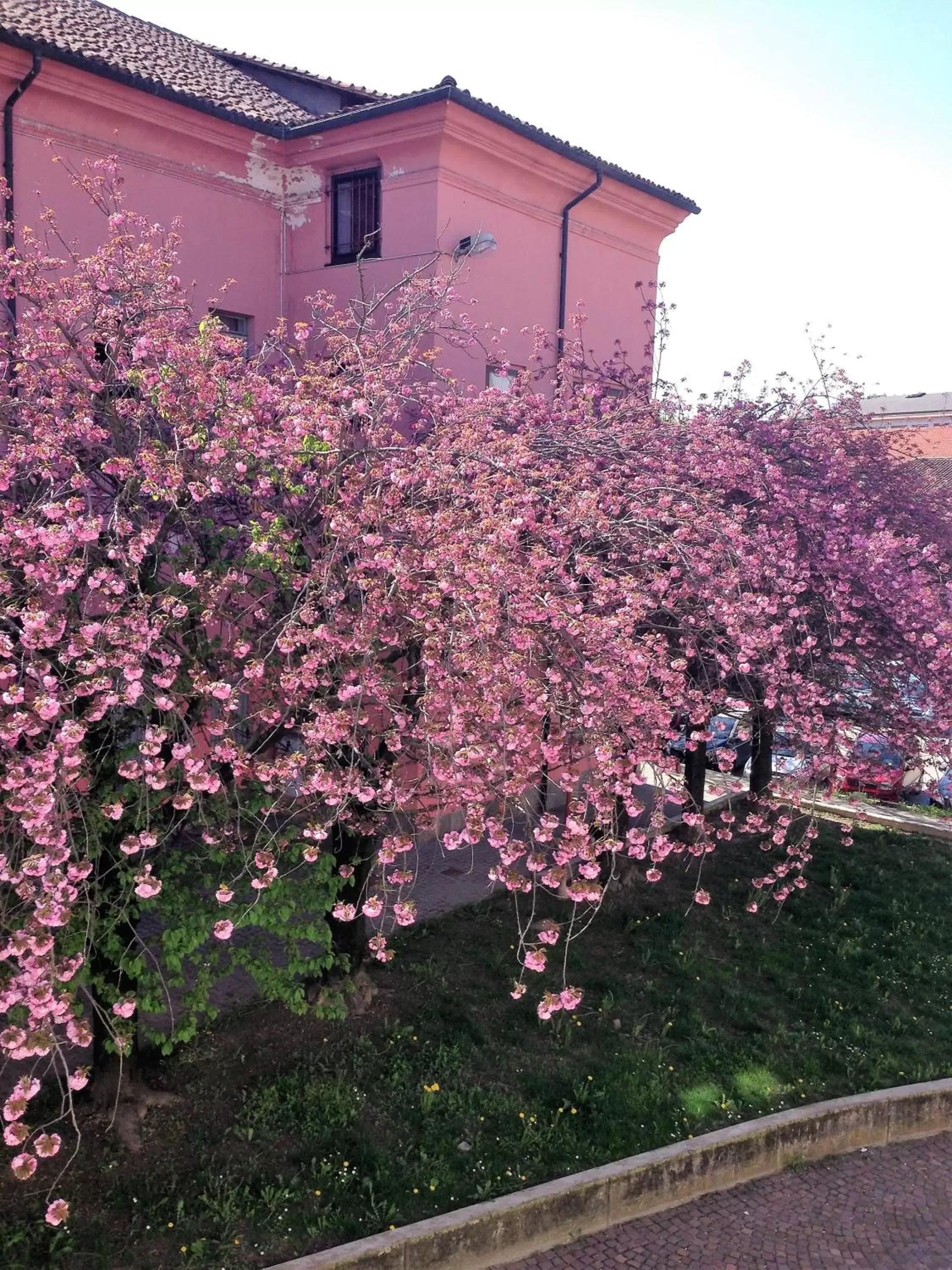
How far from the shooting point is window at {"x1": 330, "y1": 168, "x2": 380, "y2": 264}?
11.0 m

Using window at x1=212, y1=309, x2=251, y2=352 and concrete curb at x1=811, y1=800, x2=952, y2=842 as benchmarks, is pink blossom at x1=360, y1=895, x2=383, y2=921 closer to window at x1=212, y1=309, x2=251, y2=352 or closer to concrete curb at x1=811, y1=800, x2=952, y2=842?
window at x1=212, y1=309, x2=251, y2=352

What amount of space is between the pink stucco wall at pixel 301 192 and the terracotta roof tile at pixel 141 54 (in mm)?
211

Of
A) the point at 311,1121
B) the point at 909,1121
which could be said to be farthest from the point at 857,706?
the point at 311,1121

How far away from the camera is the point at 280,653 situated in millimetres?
5086

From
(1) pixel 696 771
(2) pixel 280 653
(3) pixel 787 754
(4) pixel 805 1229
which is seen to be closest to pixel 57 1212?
(2) pixel 280 653

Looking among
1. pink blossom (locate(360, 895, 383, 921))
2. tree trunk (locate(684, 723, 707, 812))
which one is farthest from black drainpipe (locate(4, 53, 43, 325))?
tree trunk (locate(684, 723, 707, 812))

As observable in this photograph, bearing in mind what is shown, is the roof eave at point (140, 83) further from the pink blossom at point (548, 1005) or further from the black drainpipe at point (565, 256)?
the pink blossom at point (548, 1005)

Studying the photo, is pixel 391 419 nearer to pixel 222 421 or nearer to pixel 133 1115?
pixel 222 421

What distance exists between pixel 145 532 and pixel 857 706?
6048 mm

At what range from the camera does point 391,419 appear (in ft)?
26.5

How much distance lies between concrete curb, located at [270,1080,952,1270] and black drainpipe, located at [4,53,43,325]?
331 inches

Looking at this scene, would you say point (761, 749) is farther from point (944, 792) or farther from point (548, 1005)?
point (548, 1005)

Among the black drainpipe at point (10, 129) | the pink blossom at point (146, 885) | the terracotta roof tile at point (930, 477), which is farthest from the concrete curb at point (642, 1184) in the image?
the black drainpipe at point (10, 129)

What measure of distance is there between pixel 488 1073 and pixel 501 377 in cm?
754
